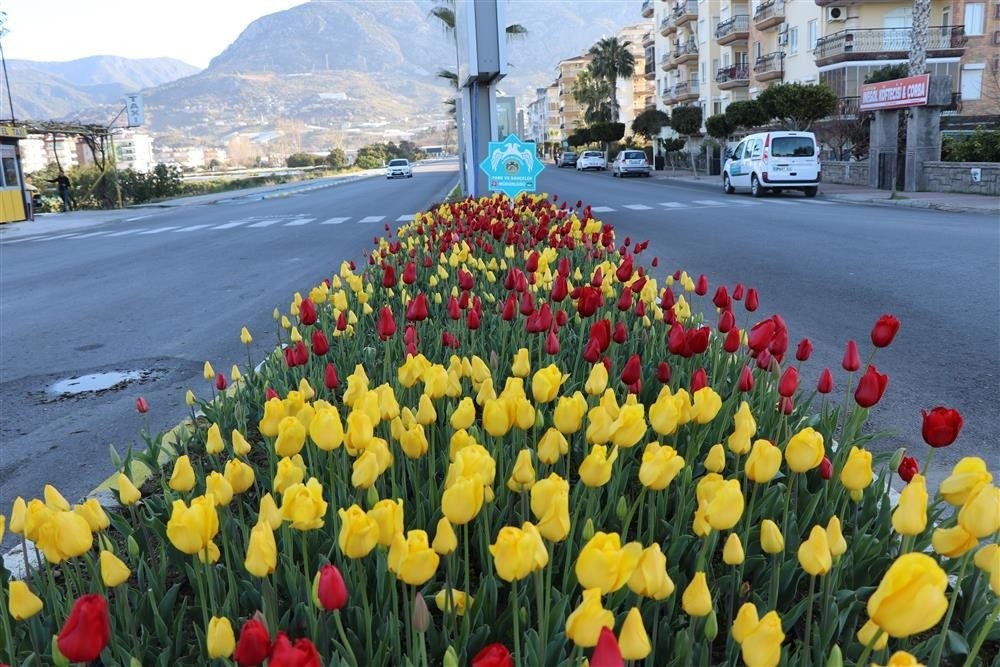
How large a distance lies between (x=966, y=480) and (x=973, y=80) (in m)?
50.6

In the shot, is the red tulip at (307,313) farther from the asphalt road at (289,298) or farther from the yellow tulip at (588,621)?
the yellow tulip at (588,621)

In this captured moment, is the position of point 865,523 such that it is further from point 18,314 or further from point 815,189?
point 815,189

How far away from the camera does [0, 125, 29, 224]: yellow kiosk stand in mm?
27938

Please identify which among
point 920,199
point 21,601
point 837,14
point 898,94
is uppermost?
point 837,14

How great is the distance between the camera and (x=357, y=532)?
1508 millimetres

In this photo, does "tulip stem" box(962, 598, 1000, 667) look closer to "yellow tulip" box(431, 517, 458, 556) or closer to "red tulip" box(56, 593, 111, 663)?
"yellow tulip" box(431, 517, 458, 556)

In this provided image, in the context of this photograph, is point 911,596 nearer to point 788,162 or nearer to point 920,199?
point 920,199

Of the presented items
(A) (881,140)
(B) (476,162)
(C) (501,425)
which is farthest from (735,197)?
(C) (501,425)

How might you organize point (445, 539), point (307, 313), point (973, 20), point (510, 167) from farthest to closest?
point (973, 20) < point (510, 167) < point (307, 313) < point (445, 539)

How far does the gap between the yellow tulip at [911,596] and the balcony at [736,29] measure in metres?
59.2

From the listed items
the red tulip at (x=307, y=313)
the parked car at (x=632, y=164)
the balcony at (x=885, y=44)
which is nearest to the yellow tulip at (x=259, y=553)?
the red tulip at (x=307, y=313)

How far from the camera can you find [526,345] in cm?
406

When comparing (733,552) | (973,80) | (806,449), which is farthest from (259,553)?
(973,80)

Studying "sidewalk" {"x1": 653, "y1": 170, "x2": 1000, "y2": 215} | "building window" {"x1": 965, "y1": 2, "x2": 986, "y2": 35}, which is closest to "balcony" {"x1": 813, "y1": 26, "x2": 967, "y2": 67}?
"building window" {"x1": 965, "y1": 2, "x2": 986, "y2": 35}
